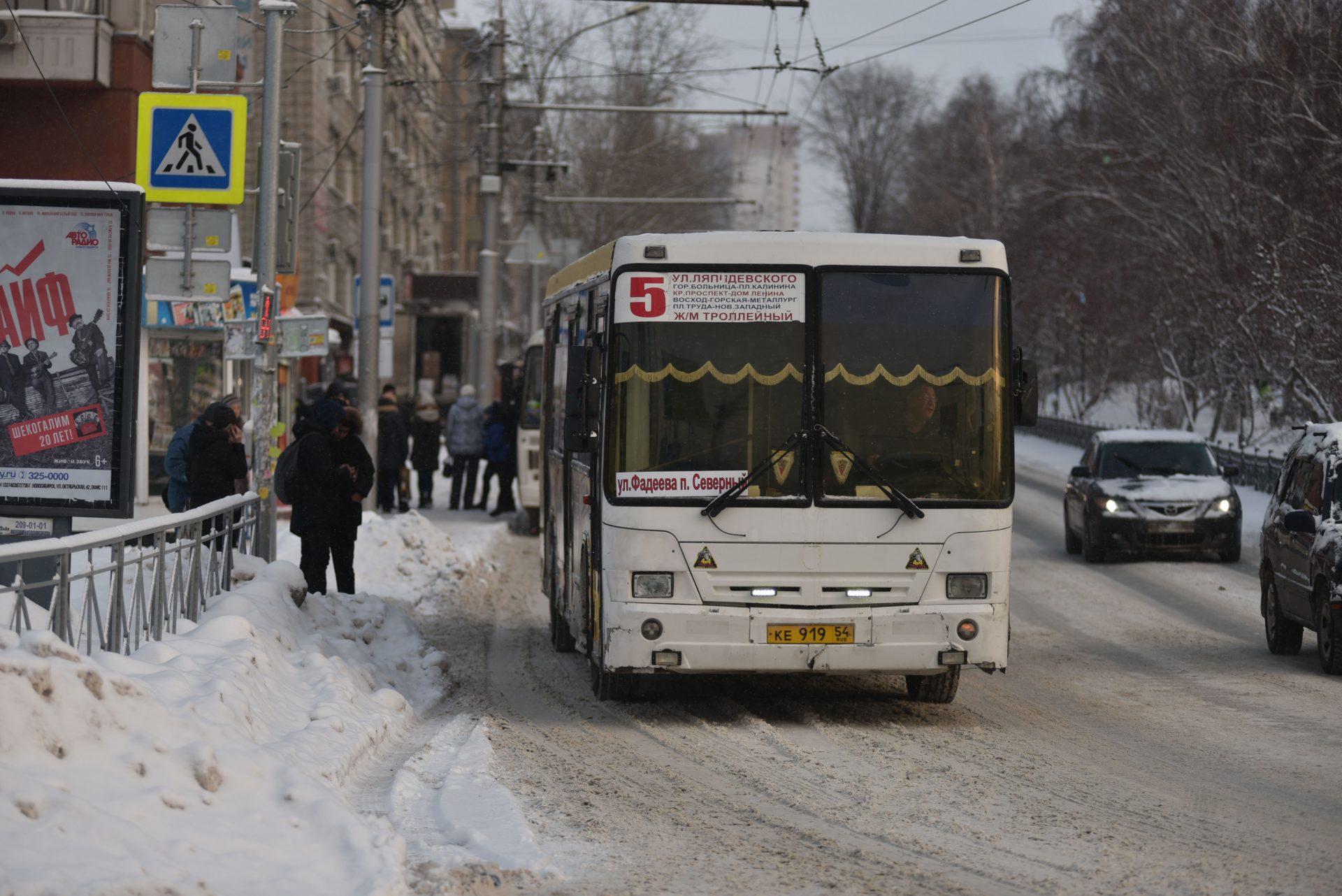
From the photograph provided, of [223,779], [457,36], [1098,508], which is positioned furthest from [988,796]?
[457,36]

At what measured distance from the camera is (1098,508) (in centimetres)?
2203

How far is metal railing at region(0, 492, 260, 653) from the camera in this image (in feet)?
25.1

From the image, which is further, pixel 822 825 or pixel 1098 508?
pixel 1098 508

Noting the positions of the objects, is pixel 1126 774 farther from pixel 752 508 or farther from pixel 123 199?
pixel 123 199

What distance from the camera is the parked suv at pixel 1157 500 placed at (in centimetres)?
2170

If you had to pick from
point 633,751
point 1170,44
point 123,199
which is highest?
point 1170,44

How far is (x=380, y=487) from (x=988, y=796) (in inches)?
678

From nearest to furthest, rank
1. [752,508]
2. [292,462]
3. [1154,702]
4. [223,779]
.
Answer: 1. [223,779]
2. [752,508]
3. [1154,702]
4. [292,462]

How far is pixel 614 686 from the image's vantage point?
439 inches

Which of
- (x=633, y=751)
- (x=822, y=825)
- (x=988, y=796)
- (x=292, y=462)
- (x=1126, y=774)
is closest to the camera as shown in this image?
(x=822, y=825)

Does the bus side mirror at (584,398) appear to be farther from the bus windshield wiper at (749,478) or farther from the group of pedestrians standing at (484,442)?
the group of pedestrians standing at (484,442)

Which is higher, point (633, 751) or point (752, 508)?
point (752, 508)

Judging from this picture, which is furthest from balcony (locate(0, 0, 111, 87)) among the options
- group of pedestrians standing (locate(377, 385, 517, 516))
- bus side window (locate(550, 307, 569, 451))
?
bus side window (locate(550, 307, 569, 451))

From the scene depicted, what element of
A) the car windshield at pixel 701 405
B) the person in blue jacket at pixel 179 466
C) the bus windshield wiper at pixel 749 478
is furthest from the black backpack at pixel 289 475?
the bus windshield wiper at pixel 749 478
